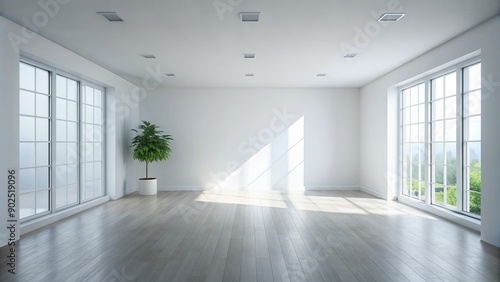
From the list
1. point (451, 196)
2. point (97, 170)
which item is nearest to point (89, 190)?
point (97, 170)

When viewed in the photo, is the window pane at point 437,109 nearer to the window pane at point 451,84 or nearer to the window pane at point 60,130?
the window pane at point 451,84

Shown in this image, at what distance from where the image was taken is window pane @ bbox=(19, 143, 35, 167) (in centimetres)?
539

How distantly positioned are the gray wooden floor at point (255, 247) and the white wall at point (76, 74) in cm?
126

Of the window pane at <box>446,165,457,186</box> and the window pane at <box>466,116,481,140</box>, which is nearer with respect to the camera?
the window pane at <box>466,116,481,140</box>

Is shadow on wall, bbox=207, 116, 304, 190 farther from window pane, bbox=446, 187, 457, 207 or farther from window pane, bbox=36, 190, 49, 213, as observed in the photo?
window pane, bbox=36, 190, 49, 213

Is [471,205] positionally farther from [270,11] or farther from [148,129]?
[148,129]

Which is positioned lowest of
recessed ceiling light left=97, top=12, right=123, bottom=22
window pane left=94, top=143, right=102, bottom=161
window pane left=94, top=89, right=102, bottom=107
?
window pane left=94, top=143, right=102, bottom=161

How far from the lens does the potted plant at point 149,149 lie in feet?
29.7

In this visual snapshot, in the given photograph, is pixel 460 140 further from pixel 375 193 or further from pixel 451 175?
pixel 375 193

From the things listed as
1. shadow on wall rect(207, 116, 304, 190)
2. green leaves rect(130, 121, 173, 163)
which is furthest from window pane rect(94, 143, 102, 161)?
shadow on wall rect(207, 116, 304, 190)

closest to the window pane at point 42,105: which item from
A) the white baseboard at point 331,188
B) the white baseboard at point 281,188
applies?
the white baseboard at point 281,188

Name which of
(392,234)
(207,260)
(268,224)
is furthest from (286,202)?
(207,260)

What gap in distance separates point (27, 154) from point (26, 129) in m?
0.39

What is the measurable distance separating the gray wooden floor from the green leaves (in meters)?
2.03
